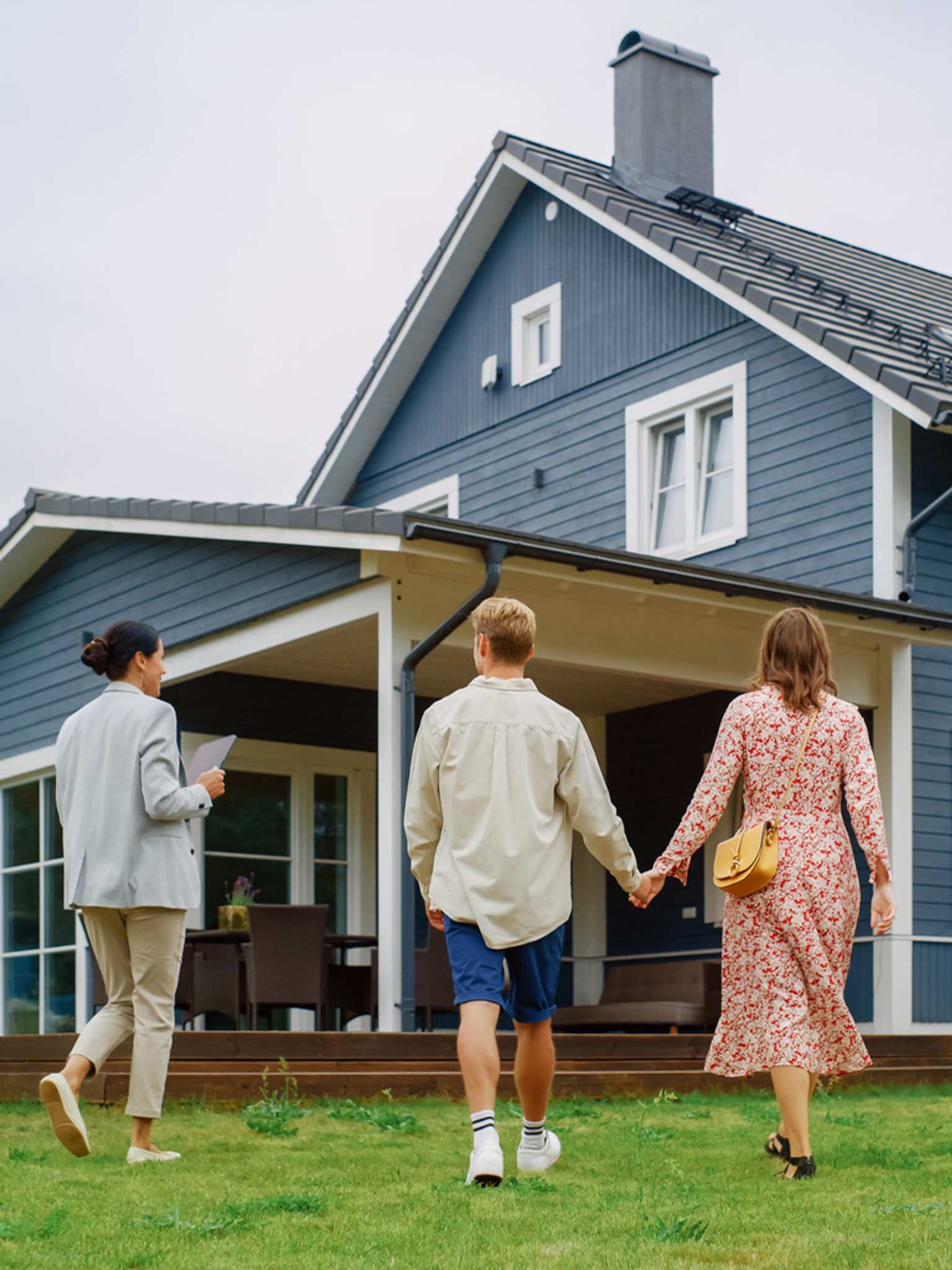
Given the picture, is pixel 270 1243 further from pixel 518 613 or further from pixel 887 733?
pixel 887 733

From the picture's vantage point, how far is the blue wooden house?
8938 mm

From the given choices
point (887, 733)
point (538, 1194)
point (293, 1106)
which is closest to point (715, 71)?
point (887, 733)

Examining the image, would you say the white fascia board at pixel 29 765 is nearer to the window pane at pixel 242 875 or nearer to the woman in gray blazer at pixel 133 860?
the window pane at pixel 242 875

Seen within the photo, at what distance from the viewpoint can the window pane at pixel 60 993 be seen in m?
11.7

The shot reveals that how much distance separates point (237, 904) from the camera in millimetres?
9906

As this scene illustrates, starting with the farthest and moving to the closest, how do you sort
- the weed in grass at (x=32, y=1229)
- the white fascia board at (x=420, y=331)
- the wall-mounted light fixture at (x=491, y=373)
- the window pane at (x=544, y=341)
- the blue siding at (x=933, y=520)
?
1. the white fascia board at (x=420, y=331)
2. the wall-mounted light fixture at (x=491, y=373)
3. the window pane at (x=544, y=341)
4. the blue siding at (x=933, y=520)
5. the weed in grass at (x=32, y=1229)

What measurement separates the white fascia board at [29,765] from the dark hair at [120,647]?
6.52 metres

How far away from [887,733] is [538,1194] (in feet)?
22.8

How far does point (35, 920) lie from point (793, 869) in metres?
8.60

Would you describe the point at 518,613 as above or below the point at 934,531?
below

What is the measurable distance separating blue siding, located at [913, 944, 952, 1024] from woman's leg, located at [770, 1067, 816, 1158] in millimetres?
6468

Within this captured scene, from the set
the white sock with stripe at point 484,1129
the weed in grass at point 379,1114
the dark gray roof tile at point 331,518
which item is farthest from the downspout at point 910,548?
the white sock with stripe at point 484,1129

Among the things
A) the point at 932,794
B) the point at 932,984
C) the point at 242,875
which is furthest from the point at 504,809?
the point at 932,794

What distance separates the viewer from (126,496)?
9.92 meters
